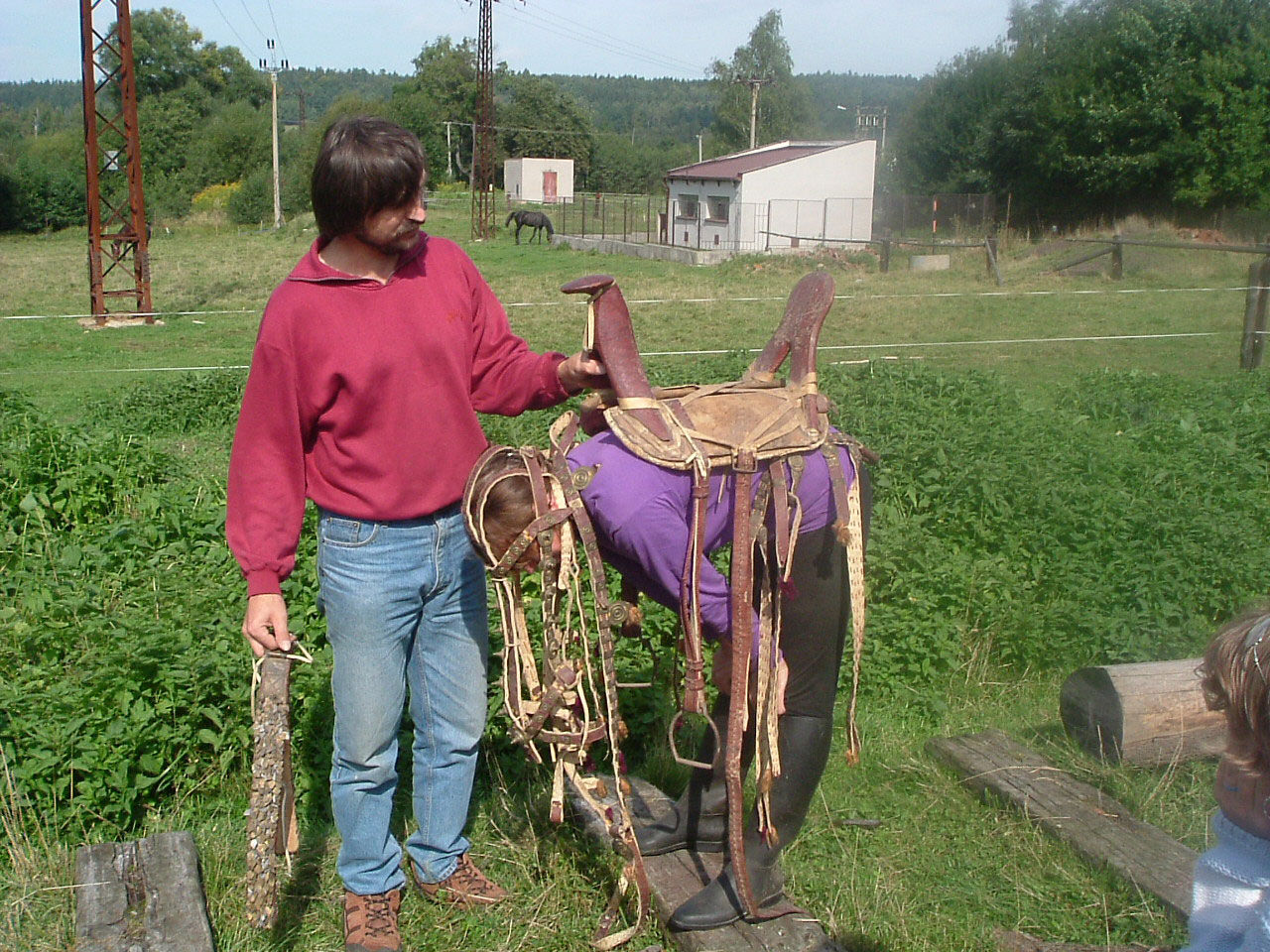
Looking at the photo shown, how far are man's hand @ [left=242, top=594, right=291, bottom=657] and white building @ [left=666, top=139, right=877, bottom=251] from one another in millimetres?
32489

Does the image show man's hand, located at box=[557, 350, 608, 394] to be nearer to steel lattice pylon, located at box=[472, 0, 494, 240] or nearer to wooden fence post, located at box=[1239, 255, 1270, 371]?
wooden fence post, located at box=[1239, 255, 1270, 371]

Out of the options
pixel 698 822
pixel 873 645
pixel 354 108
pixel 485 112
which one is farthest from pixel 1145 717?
pixel 354 108

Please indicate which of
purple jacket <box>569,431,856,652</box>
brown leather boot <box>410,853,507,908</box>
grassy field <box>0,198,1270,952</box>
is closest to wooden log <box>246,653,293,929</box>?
grassy field <box>0,198,1270,952</box>

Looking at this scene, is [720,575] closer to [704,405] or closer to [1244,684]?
[704,405]

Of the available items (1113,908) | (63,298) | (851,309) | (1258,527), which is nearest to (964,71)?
(851,309)

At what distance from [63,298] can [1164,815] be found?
758 inches

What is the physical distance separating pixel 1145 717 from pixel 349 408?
8.87 ft

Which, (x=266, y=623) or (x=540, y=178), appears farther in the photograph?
(x=540, y=178)

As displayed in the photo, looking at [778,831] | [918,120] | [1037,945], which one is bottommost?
[1037,945]

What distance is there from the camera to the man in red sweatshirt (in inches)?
97.2

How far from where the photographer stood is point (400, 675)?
106 inches

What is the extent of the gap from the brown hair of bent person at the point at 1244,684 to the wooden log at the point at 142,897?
2.13 m

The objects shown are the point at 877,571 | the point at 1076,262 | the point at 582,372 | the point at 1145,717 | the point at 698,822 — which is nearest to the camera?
the point at 582,372

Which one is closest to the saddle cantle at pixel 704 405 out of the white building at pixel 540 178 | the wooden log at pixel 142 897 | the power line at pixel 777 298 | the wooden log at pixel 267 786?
the wooden log at pixel 267 786
